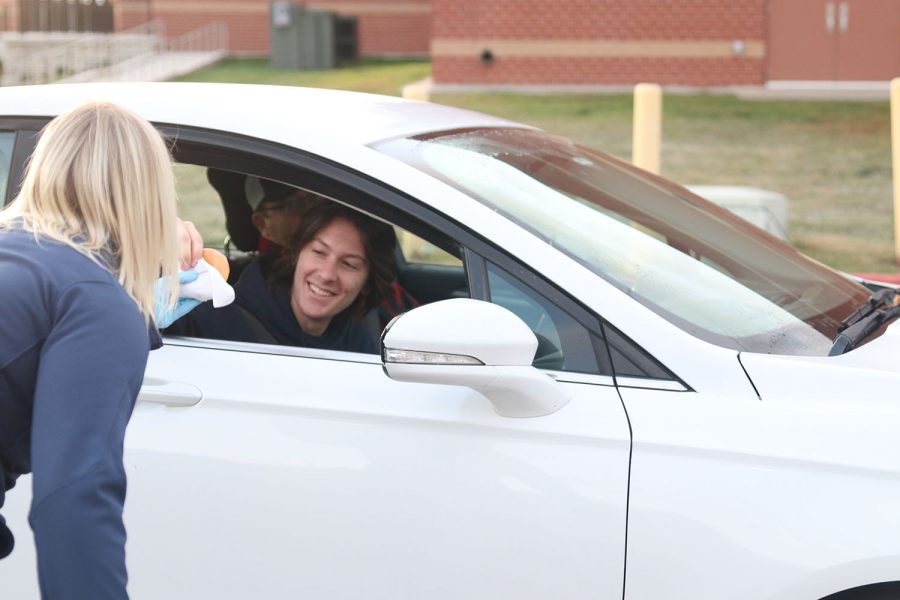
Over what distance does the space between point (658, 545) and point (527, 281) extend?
58 cm

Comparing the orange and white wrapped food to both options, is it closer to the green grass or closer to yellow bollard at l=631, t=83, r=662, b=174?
yellow bollard at l=631, t=83, r=662, b=174

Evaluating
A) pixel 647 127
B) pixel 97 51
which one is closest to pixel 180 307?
pixel 647 127

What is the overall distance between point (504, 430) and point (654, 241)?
2.58 ft

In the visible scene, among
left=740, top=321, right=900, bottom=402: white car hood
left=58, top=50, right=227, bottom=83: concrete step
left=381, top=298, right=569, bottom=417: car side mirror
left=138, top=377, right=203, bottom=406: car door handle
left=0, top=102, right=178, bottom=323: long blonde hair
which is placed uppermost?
left=58, top=50, right=227, bottom=83: concrete step

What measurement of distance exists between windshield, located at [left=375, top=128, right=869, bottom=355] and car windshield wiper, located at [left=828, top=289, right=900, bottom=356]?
0.04m

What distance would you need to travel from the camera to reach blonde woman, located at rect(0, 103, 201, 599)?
157 centimetres

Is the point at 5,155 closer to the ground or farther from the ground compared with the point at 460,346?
farther from the ground

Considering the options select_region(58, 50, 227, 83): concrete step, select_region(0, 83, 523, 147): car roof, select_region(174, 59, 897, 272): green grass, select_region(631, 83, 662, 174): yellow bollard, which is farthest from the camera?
select_region(58, 50, 227, 83): concrete step

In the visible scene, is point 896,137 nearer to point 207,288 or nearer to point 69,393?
point 207,288

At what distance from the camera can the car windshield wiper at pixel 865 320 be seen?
98.0 inches

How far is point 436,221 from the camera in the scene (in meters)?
2.42

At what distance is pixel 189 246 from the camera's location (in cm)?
250

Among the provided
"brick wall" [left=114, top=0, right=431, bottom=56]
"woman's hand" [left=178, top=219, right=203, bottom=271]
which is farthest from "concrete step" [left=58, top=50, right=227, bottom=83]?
"woman's hand" [left=178, top=219, right=203, bottom=271]

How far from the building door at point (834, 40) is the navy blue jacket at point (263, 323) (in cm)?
1725
